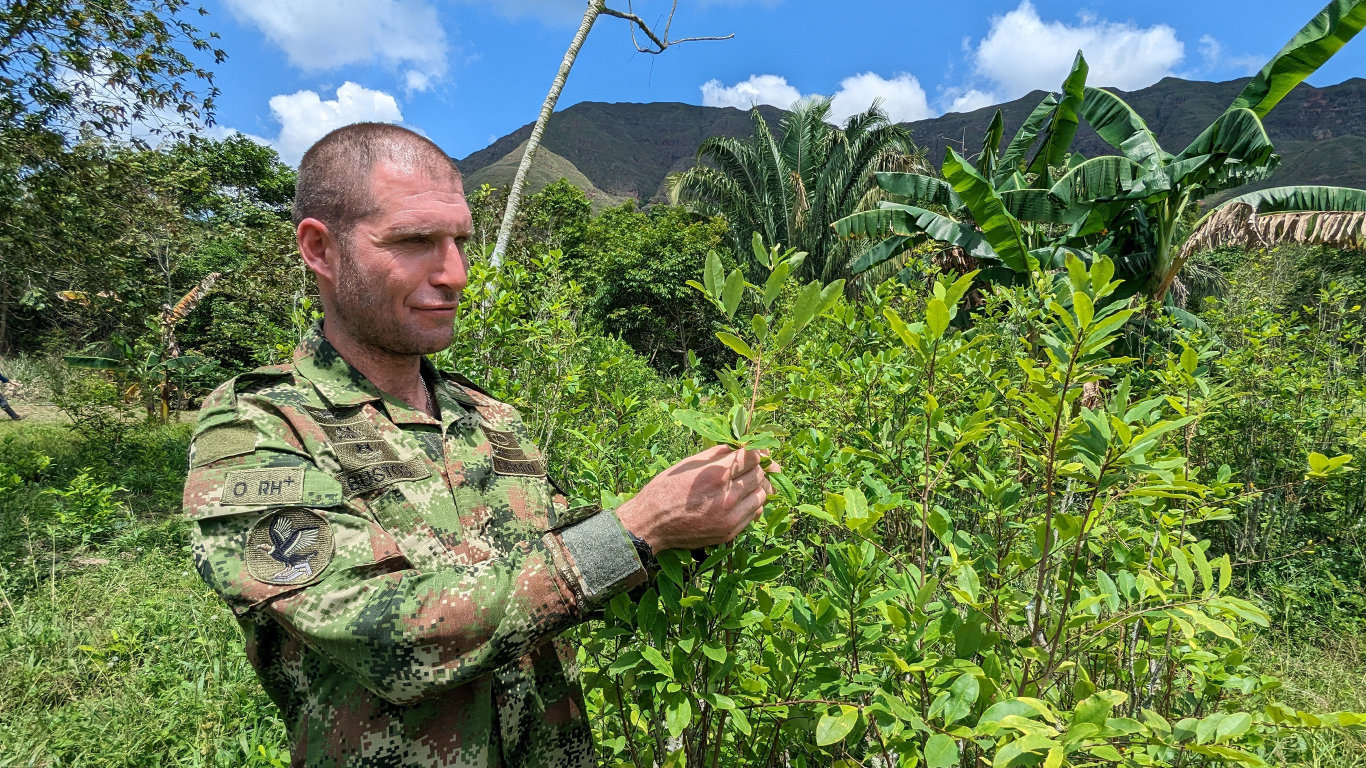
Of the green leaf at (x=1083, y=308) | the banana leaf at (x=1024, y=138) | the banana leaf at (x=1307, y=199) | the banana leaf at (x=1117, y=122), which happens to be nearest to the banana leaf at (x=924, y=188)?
the banana leaf at (x=1024, y=138)

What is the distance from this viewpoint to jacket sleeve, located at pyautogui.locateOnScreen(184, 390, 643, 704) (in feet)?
2.54

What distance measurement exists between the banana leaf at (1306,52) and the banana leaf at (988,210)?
220 centimetres

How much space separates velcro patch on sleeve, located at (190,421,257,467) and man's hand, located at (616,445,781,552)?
0.54 metres

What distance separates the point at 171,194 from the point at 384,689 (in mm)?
12431

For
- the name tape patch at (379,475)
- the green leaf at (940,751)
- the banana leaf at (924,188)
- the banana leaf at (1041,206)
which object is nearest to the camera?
the green leaf at (940,751)

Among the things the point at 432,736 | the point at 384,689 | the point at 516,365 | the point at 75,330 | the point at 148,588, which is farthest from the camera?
the point at 75,330

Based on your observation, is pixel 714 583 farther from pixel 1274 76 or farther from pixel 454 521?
pixel 1274 76

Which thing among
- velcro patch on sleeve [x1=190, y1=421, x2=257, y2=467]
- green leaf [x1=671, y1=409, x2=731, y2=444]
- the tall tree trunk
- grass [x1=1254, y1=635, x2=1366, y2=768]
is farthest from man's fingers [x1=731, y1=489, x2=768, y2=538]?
the tall tree trunk

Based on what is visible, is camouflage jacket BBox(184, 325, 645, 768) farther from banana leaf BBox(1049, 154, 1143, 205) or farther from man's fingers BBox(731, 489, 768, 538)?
banana leaf BBox(1049, 154, 1143, 205)

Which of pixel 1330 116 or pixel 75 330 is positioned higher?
pixel 1330 116

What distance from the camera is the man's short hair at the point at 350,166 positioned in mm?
1126

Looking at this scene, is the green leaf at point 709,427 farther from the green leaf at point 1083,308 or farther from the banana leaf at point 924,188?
the banana leaf at point 924,188

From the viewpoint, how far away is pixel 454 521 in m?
1.12

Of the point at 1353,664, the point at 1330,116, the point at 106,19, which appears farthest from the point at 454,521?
the point at 1330,116
